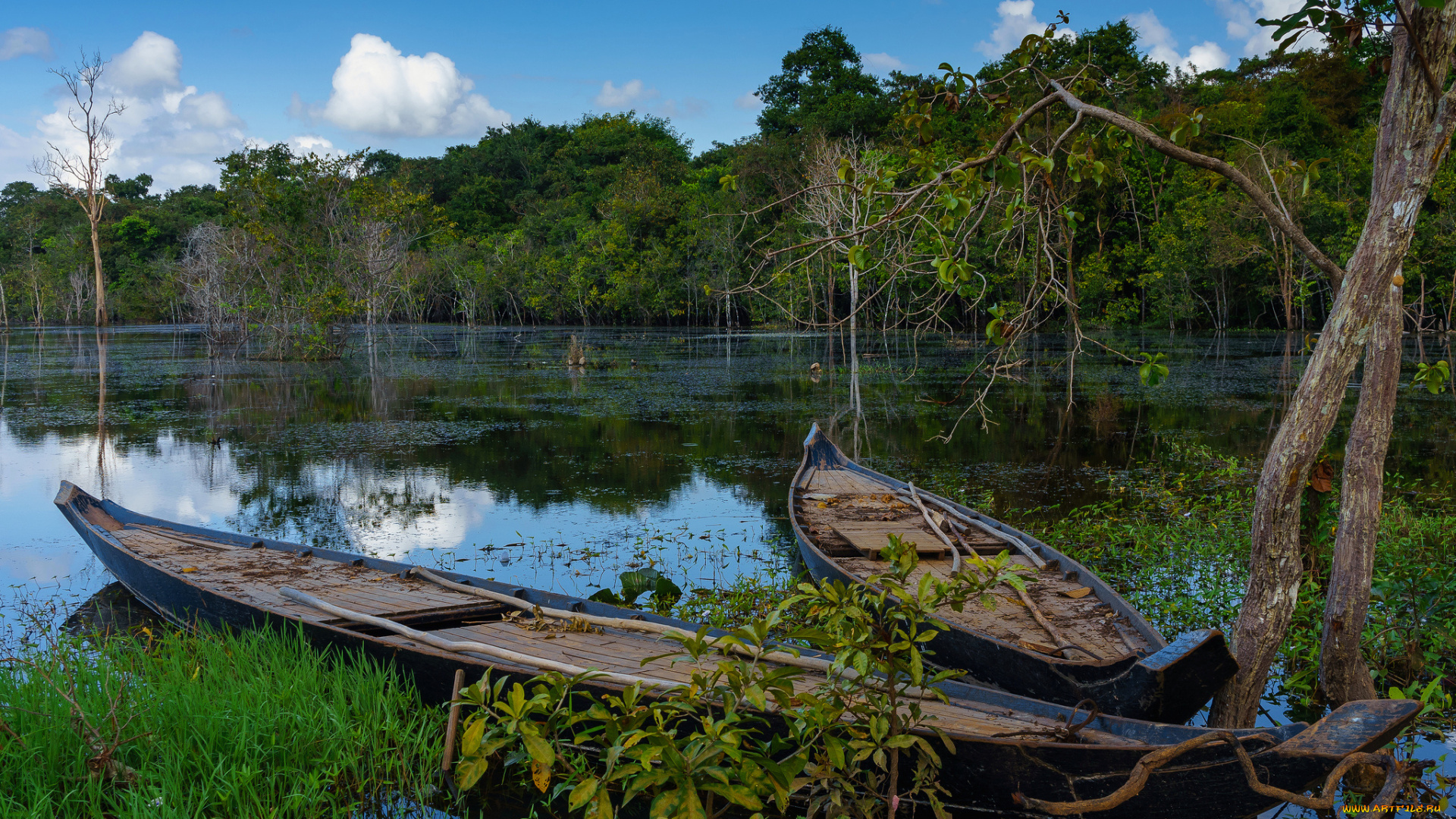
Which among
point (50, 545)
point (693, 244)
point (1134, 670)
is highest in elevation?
point (693, 244)

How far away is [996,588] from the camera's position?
515cm

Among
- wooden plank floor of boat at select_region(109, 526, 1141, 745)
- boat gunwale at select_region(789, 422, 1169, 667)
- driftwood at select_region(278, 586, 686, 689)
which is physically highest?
boat gunwale at select_region(789, 422, 1169, 667)

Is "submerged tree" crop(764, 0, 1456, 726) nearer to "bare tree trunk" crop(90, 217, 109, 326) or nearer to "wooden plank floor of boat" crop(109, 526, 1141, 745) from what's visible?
"wooden plank floor of boat" crop(109, 526, 1141, 745)

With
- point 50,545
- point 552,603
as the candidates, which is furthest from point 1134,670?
point 50,545

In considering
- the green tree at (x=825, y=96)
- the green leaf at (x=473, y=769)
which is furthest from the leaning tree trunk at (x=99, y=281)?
the green leaf at (x=473, y=769)

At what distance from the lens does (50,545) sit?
8289 mm

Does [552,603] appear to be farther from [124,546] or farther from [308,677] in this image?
[124,546]

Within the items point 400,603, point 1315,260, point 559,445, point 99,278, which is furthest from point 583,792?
point 99,278

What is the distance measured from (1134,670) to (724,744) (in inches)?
67.4

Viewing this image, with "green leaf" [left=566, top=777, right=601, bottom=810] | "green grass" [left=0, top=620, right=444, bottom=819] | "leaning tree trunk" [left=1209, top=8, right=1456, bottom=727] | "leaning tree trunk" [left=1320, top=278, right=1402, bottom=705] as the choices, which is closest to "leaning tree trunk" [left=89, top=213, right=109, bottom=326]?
"green grass" [left=0, top=620, right=444, bottom=819]

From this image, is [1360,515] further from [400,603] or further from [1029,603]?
[400,603]

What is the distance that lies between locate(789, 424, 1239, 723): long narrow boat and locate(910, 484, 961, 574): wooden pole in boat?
0.9 inches

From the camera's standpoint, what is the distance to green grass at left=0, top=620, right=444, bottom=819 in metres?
3.39

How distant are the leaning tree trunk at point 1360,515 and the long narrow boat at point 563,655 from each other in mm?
1095
